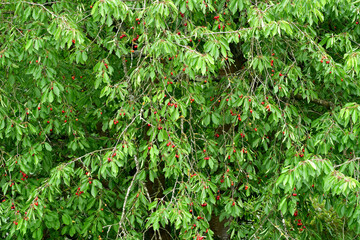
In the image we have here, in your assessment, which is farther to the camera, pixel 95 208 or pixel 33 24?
pixel 95 208

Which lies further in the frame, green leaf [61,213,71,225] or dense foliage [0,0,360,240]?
green leaf [61,213,71,225]

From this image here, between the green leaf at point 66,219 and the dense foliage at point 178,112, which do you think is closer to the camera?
the dense foliage at point 178,112

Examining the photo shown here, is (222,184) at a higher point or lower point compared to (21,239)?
higher

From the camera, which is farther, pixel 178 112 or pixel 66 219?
pixel 66 219

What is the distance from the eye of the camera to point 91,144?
5262 millimetres

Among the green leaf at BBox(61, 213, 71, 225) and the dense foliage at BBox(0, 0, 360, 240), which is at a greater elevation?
the dense foliage at BBox(0, 0, 360, 240)

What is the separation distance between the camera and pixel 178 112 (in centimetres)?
389

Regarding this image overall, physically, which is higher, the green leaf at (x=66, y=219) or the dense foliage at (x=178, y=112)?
the dense foliage at (x=178, y=112)

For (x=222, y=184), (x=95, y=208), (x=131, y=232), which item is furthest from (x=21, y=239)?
(x=222, y=184)

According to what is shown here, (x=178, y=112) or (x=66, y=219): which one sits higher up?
(x=178, y=112)

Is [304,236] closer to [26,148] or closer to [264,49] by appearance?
[264,49]

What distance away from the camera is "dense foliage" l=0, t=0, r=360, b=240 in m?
3.89

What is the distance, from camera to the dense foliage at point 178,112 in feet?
12.8

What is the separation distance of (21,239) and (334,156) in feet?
9.07
